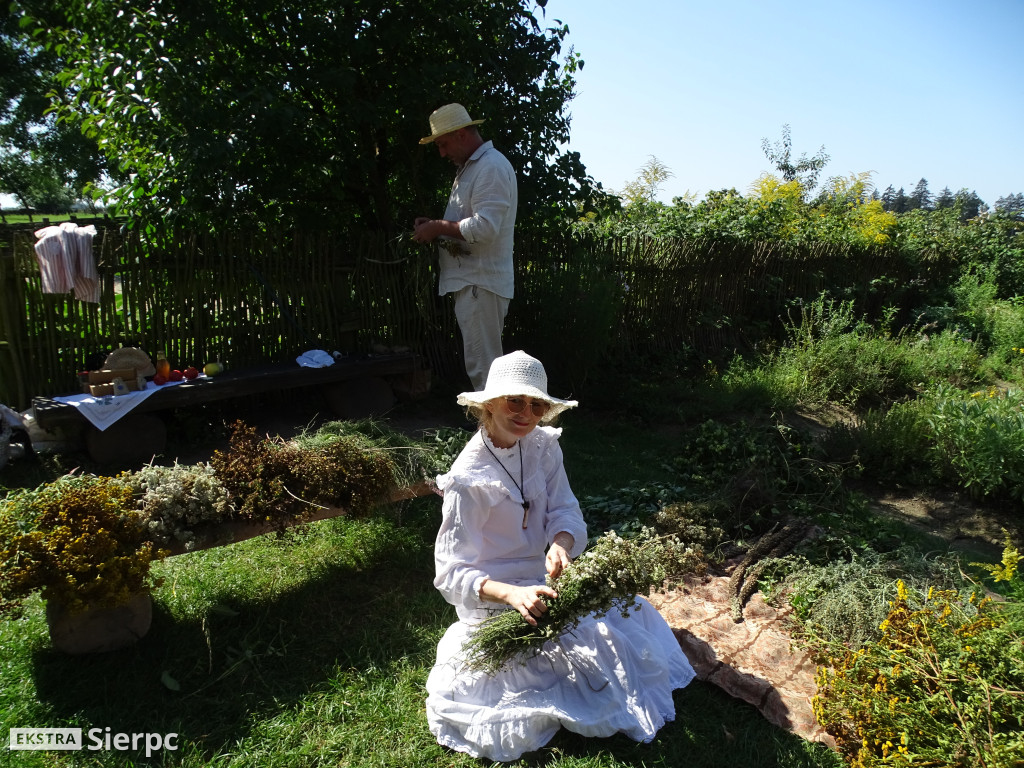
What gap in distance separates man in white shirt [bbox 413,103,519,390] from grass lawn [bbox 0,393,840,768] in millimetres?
2066

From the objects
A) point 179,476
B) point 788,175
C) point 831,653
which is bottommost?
point 831,653

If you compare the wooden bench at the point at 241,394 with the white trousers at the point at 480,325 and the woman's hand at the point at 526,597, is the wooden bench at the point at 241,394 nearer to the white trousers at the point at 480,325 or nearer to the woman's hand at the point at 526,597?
the white trousers at the point at 480,325

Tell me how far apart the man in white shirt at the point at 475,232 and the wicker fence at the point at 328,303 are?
55.3 inches

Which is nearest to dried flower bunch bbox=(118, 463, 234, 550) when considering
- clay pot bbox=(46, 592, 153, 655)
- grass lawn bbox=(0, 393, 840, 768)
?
clay pot bbox=(46, 592, 153, 655)

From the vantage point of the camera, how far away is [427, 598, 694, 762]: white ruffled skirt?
247 cm

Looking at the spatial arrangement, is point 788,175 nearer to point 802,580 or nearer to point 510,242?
point 510,242

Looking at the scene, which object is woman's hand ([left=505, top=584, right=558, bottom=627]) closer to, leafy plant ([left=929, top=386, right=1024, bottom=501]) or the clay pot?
the clay pot

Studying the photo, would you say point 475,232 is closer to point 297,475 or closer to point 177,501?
point 297,475

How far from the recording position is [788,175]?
20797 millimetres

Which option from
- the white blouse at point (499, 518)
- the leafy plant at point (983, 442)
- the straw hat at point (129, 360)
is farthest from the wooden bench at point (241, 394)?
the leafy plant at point (983, 442)

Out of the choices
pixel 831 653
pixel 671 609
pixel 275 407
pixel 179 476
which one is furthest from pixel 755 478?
pixel 275 407

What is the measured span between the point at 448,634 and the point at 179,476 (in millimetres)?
1398

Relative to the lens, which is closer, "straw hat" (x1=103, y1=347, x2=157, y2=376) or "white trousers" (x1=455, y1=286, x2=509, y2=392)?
"straw hat" (x1=103, y1=347, x2=157, y2=376)

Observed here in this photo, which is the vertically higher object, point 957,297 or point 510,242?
point 510,242
